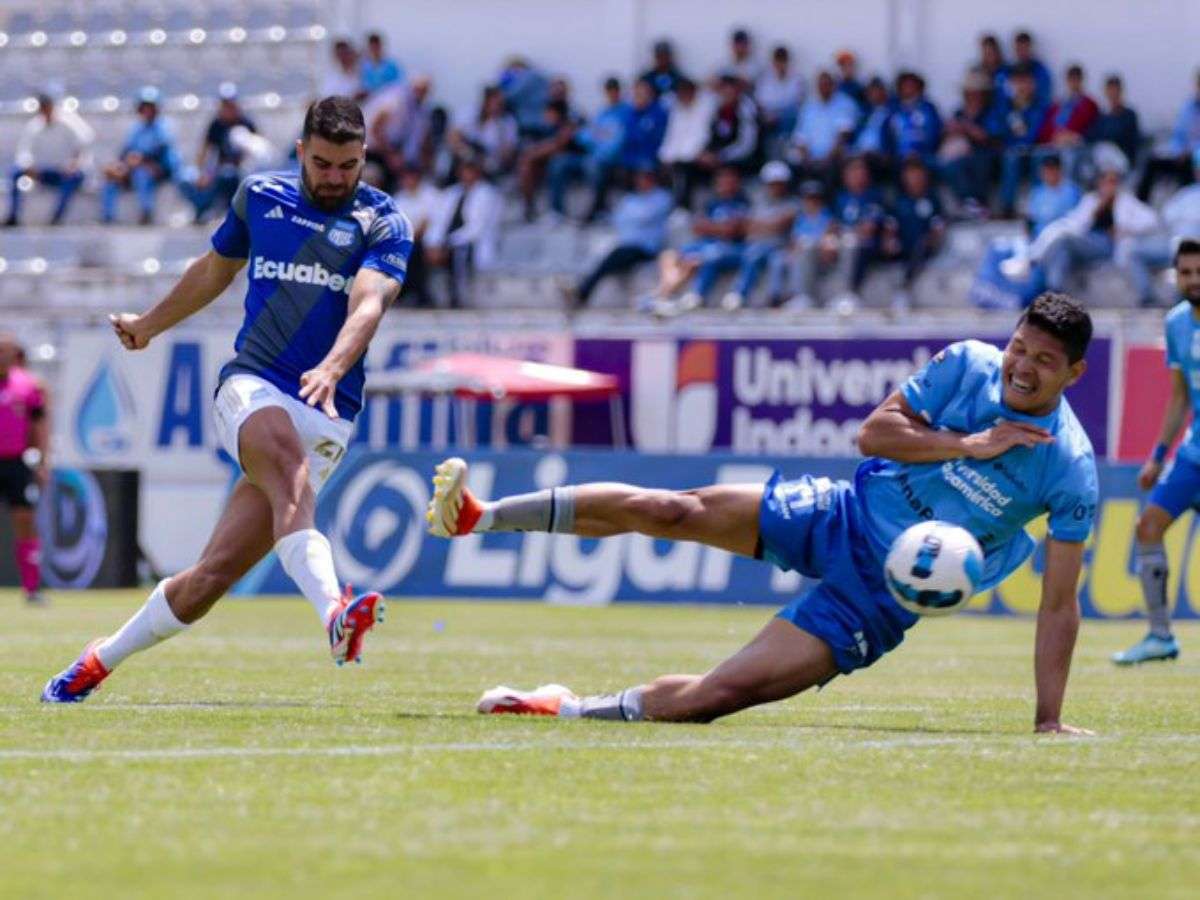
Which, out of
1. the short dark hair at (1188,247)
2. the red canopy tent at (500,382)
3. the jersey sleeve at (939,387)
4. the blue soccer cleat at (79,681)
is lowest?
the red canopy tent at (500,382)

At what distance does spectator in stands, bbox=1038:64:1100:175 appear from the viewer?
1034 inches

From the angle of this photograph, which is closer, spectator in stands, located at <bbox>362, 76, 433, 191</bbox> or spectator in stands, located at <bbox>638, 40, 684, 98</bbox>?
spectator in stands, located at <bbox>638, 40, 684, 98</bbox>

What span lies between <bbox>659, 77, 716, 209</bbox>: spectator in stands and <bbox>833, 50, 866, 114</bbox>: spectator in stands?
148 centimetres

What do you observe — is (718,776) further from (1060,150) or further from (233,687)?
(1060,150)

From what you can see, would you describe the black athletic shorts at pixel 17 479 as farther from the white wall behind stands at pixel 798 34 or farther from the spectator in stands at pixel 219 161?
the white wall behind stands at pixel 798 34

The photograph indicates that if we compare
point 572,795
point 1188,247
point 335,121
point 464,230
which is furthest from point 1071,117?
point 572,795

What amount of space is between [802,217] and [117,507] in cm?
786

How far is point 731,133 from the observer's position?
93.2 feet

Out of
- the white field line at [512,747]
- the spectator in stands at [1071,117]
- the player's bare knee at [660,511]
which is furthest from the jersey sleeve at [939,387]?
the spectator in stands at [1071,117]

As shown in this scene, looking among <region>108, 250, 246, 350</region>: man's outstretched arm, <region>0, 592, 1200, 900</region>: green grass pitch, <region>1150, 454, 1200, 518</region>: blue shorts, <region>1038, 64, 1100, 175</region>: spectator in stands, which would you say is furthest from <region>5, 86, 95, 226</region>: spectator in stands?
<region>108, 250, 246, 350</region>: man's outstretched arm

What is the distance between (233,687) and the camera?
11.6 meters

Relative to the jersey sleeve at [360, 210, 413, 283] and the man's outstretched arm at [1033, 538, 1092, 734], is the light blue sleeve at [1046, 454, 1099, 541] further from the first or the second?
the jersey sleeve at [360, 210, 413, 283]

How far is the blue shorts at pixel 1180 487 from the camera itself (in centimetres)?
1544

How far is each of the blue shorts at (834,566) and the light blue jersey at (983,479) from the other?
3.7 inches
